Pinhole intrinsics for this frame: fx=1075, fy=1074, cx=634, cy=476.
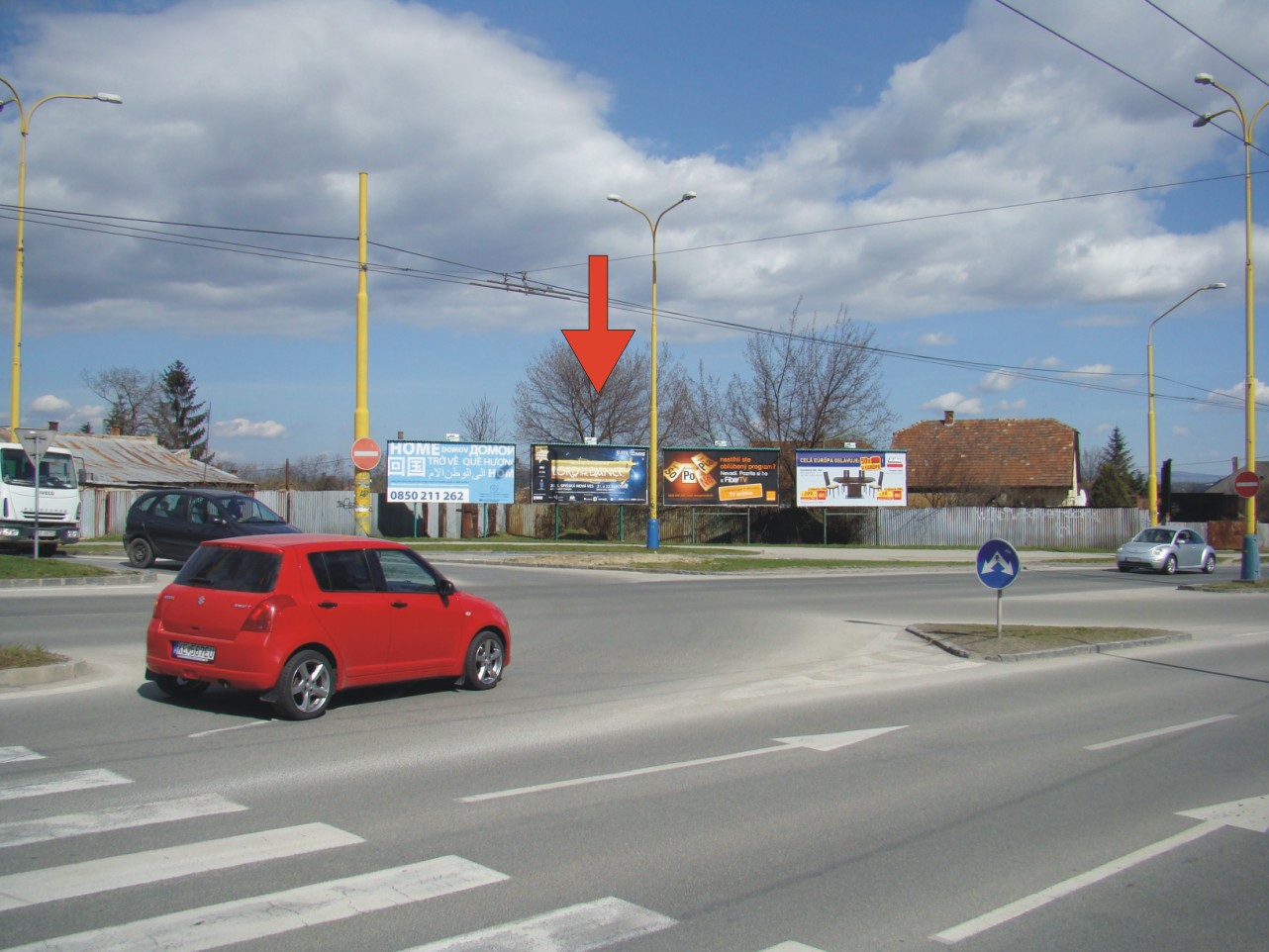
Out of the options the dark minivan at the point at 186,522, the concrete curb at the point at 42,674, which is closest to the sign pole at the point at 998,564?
the concrete curb at the point at 42,674

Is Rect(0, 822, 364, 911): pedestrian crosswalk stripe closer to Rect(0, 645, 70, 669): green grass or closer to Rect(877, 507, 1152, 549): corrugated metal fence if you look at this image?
Rect(0, 645, 70, 669): green grass

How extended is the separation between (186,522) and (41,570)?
294 centimetres

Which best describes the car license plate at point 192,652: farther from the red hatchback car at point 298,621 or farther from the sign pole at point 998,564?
the sign pole at point 998,564

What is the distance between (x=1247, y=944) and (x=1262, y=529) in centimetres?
6484

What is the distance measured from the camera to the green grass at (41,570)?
1995 centimetres

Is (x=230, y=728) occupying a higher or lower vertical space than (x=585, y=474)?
lower

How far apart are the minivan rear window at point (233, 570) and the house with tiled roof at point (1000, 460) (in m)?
55.4

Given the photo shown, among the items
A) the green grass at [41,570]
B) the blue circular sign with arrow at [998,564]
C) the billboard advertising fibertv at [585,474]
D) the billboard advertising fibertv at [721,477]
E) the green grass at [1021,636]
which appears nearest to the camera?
the green grass at [1021,636]

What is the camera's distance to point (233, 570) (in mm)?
9273

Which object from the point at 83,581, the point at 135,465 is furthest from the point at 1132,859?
the point at 135,465

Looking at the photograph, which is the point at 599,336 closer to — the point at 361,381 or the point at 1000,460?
the point at 361,381

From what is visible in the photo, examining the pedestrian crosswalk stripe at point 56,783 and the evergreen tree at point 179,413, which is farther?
the evergreen tree at point 179,413

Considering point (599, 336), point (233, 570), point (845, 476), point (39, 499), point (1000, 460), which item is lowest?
point (233, 570)

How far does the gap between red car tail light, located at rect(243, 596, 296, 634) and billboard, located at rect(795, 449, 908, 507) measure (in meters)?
40.9
